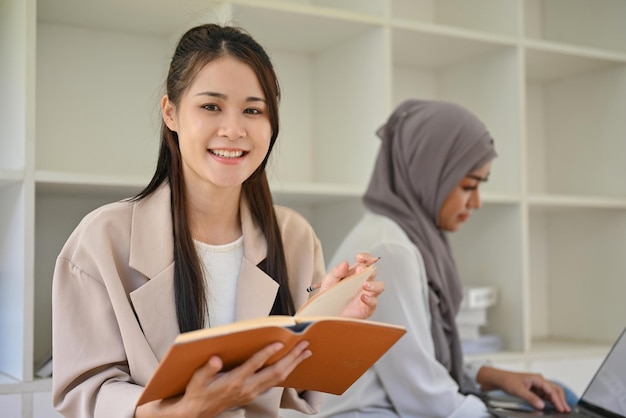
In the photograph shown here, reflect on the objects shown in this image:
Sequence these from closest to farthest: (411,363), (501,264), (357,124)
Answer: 1. (411,363)
2. (357,124)
3. (501,264)

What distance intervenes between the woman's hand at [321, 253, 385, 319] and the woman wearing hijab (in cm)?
47

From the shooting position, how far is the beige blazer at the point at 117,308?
1.30 metres

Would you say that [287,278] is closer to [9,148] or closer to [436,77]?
[9,148]

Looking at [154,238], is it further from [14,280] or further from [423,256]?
[423,256]

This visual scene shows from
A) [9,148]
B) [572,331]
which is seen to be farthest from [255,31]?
[572,331]

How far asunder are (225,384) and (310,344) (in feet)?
0.42

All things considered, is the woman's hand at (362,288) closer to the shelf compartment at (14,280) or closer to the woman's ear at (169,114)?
the woman's ear at (169,114)

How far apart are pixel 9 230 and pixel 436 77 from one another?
1.58m

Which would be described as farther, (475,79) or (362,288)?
(475,79)

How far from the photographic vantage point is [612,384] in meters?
1.88

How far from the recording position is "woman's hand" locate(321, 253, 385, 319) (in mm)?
1391

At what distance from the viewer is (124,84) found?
233 cm

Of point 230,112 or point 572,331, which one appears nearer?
point 230,112

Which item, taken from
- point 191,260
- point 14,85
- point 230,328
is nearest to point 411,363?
point 191,260
